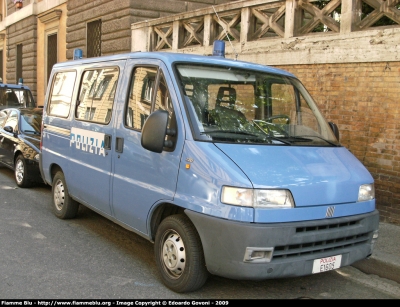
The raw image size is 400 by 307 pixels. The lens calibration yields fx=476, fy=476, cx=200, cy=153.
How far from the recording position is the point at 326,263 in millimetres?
4035

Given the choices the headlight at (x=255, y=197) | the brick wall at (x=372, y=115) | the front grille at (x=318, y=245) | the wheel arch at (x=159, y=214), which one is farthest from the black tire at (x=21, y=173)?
the front grille at (x=318, y=245)

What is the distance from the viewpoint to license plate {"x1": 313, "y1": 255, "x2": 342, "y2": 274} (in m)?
3.97

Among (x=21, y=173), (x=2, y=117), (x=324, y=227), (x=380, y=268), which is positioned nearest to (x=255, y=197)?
(x=324, y=227)

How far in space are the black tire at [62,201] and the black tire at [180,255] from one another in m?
2.49

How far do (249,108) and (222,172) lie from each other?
1090 mm

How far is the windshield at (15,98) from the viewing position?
1355cm

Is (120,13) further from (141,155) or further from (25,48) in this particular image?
(25,48)

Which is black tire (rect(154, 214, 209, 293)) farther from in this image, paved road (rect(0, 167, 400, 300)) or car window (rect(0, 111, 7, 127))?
car window (rect(0, 111, 7, 127))

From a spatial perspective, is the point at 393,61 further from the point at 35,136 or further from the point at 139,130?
the point at 35,136

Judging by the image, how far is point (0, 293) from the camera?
4109 mm

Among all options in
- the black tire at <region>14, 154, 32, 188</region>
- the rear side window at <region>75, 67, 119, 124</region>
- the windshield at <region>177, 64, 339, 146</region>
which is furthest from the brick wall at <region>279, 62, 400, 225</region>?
the black tire at <region>14, 154, 32, 188</region>

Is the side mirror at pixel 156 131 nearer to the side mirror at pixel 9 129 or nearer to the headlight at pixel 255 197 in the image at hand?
the headlight at pixel 255 197

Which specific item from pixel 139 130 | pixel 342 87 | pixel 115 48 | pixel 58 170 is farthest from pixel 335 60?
pixel 115 48

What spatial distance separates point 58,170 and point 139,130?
2558mm
